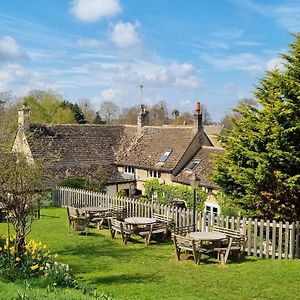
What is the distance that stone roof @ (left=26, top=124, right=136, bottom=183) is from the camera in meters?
36.2

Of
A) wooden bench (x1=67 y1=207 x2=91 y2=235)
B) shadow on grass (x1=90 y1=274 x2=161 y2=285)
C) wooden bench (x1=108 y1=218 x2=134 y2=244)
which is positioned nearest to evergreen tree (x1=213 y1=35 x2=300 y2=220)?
wooden bench (x1=108 y1=218 x2=134 y2=244)

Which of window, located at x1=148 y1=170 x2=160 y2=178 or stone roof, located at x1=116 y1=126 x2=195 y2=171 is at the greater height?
stone roof, located at x1=116 y1=126 x2=195 y2=171

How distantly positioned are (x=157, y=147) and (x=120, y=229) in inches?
796

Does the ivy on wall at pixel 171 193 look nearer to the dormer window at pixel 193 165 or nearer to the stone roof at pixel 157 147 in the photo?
the stone roof at pixel 157 147

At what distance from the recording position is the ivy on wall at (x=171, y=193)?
3117 cm

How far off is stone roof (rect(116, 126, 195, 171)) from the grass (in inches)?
687

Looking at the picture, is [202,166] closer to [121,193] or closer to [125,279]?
[121,193]

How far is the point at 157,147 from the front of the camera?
37.9 metres

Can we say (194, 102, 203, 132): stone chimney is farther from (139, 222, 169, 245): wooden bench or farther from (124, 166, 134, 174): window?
(139, 222, 169, 245): wooden bench

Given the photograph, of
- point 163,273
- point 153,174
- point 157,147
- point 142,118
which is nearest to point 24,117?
point 142,118

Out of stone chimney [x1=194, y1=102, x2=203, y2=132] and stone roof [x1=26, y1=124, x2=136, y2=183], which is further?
stone roof [x1=26, y1=124, x2=136, y2=183]

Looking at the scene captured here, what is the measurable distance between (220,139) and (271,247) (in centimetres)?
504

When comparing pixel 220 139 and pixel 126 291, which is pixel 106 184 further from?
pixel 126 291

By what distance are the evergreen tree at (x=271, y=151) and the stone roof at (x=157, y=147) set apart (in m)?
17.2
